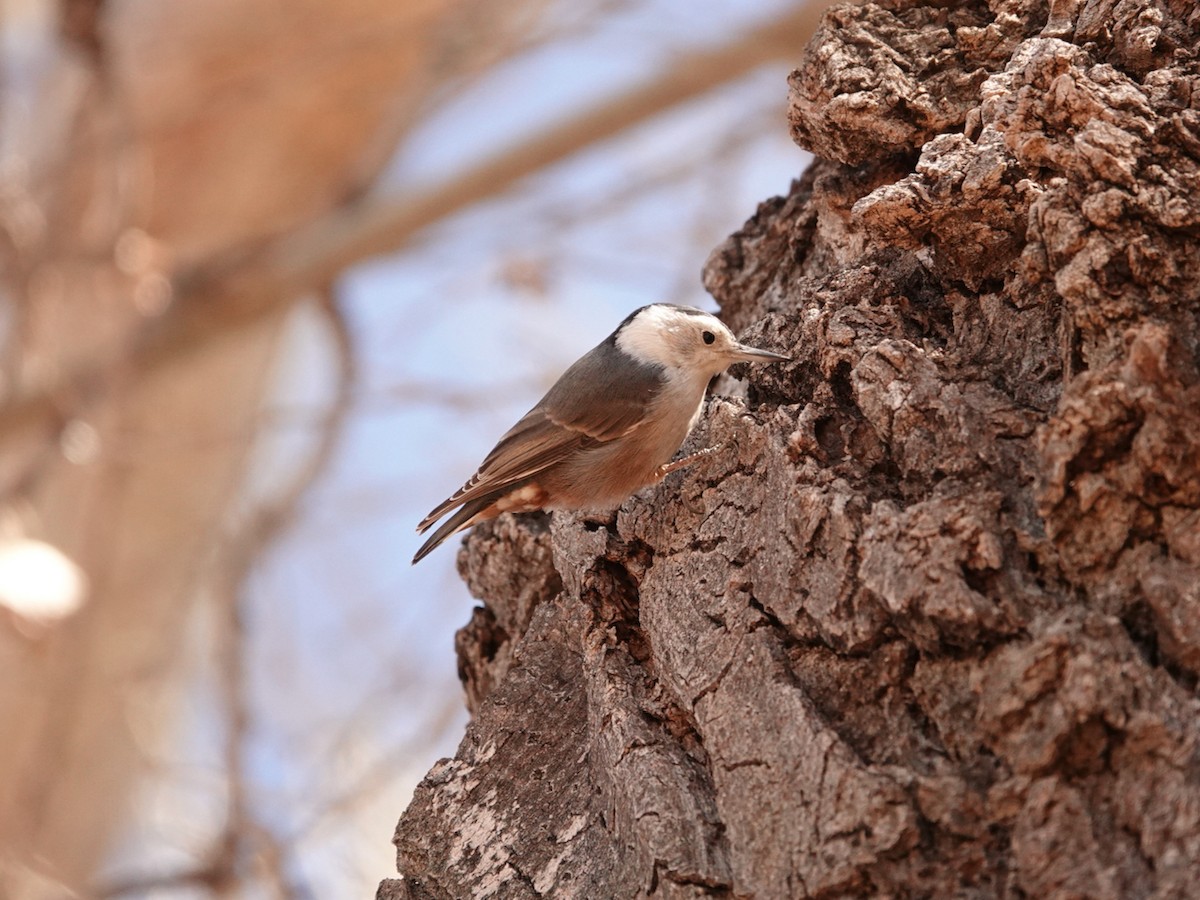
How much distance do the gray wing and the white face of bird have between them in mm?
63

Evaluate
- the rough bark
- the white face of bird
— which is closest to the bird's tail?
the rough bark

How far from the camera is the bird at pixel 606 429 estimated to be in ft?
9.78

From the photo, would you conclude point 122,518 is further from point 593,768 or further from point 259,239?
point 593,768

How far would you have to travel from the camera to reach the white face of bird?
300 cm

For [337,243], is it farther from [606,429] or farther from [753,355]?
[753,355]

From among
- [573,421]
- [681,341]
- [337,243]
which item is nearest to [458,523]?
[573,421]

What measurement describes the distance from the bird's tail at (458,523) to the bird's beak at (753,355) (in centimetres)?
63

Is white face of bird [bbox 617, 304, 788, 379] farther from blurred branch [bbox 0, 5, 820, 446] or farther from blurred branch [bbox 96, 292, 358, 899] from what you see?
blurred branch [bbox 96, 292, 358, 899]

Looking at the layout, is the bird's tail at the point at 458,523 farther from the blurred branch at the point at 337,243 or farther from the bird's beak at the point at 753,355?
the blurred branch at the point at 337,243

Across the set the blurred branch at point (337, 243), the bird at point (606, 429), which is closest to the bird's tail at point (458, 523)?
the bird at point (606, 429)

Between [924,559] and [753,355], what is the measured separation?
3.03 feet

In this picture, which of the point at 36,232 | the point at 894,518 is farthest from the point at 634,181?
the point at 894,518

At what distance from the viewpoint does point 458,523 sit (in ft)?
9.64

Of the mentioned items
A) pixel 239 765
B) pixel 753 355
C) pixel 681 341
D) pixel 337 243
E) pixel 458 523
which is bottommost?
pixel 753 355
